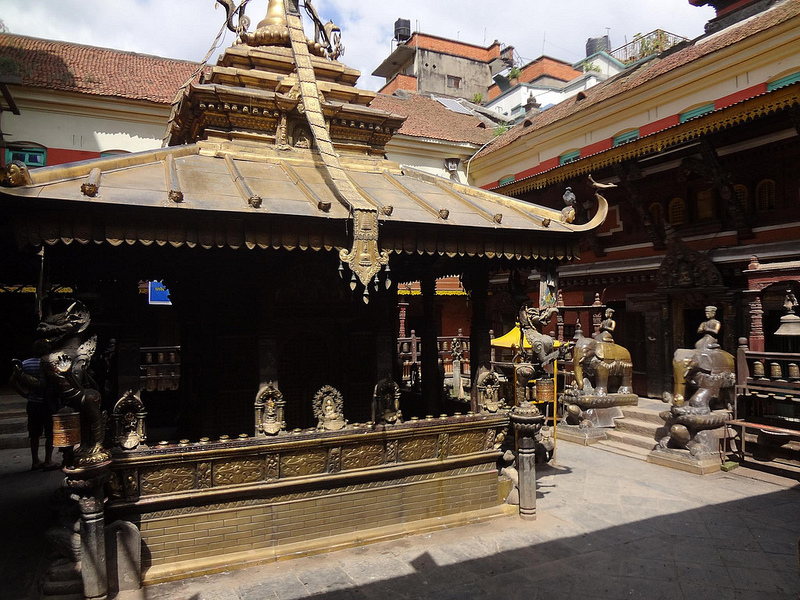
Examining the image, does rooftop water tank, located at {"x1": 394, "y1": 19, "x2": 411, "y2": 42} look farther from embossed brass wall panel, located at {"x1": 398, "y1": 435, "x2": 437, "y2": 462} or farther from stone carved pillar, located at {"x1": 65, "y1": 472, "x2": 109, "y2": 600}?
stone carved pillar, located at {"x1": 65, "y1": 472, "x2": 109, "y2": 600}

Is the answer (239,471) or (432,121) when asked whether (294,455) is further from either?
(432,121)

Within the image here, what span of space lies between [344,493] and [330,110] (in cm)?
569

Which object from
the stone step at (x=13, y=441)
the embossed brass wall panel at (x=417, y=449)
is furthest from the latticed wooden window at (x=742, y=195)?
the stone step at (x=13, y=441)

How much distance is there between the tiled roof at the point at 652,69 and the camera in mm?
15477

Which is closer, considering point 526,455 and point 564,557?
point 564,557

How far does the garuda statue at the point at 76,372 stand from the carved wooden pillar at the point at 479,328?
4.96 meters

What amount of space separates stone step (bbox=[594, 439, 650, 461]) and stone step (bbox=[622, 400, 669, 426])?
912mm

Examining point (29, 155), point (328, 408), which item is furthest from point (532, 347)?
point (29, 155)

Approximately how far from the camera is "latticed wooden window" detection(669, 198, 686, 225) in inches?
568

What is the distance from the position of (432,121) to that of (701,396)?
2108cm

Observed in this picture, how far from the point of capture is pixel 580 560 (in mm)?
6121

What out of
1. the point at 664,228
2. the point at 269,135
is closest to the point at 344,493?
the point at 269,135

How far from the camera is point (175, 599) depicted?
5301mm

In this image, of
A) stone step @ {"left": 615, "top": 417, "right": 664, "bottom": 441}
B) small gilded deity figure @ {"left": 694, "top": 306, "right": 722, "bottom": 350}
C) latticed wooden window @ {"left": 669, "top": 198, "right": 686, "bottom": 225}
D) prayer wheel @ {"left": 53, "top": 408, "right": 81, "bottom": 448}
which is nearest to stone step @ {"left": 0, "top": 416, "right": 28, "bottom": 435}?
prayer wheel @ {"left": 53, "top": 408, "right": 81, "bottom": 448}
